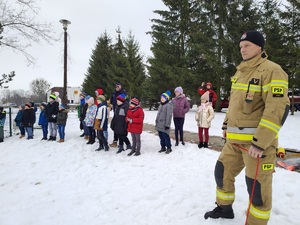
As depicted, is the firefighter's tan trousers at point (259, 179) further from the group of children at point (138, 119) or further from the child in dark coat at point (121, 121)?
the child in dark coat at point (121, 121)

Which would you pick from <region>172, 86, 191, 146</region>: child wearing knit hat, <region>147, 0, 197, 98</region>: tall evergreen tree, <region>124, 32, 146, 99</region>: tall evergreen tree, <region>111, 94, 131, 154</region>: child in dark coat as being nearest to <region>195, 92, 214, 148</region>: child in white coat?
<region>172, 86, 191, 146</region>: child wearing knit hat


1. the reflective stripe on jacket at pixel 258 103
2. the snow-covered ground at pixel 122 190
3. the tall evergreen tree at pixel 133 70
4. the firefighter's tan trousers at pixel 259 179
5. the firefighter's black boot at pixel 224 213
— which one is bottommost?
the snow-covered ground at pixel 122 190

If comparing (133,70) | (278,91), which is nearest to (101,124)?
(278,91)

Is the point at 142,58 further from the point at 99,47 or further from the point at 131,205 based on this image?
the point at 131,205

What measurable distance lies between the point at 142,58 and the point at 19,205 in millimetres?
26913

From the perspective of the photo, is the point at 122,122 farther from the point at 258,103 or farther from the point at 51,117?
the point at 258,103

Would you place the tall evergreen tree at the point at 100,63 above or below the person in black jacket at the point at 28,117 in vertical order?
above

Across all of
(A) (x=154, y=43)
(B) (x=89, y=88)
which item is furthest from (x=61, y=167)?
(B) (x=89, y=88)

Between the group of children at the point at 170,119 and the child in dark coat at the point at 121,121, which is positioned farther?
the child in dark coat at the point at 121,121

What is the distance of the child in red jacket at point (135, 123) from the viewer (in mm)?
7406

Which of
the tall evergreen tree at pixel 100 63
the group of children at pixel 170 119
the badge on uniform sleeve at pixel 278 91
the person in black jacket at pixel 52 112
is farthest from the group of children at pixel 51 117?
the tall evergreen tree at pixel 100 63

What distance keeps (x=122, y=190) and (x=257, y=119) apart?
127 inches

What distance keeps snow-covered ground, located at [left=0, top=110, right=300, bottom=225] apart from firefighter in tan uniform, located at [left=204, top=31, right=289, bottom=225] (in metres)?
0.83

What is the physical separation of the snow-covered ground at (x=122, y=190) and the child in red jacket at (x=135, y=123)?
1.30 ft
